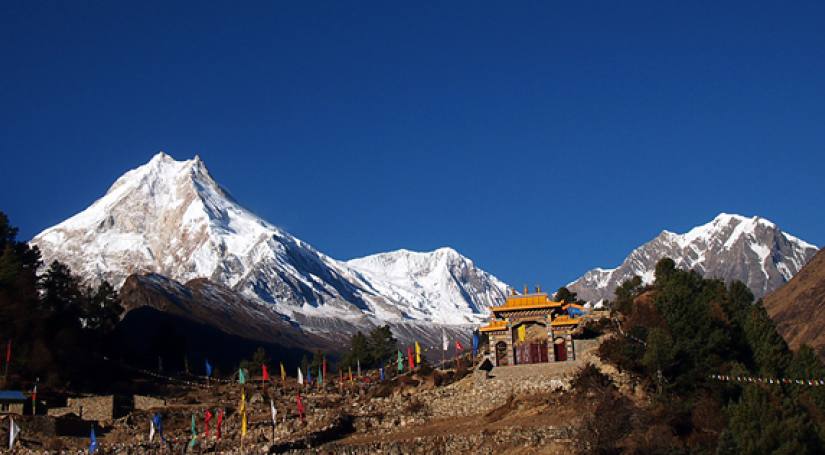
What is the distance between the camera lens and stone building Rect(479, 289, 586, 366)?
70.2 meters

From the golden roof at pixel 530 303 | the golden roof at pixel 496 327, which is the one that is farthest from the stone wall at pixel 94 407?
the golden roof at pixel 530 303

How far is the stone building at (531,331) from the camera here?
70250 mm

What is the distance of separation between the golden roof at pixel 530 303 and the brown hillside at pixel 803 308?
7203cm

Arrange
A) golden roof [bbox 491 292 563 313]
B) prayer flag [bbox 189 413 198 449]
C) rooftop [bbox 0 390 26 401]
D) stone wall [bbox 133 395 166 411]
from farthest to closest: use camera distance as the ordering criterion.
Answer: stone wall [bbox 133 395 166 411] < rooftop [bbox 0 390 26 401] < golden roof [bbox 491 292 563 313] < prayer flag [bbox 189 413 198 449]

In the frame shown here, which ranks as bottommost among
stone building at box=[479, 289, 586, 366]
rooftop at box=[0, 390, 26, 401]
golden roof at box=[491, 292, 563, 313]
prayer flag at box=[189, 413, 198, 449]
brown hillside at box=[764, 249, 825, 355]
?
prayer flag at box=[189, 413, 198, 449]

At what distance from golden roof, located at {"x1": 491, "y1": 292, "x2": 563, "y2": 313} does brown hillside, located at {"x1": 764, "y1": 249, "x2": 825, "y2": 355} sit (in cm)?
7203

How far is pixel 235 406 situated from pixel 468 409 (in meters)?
22.5

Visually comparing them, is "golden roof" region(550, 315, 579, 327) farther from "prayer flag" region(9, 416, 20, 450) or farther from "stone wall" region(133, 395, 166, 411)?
"prayer flag" region(9, 416, 20, 450)

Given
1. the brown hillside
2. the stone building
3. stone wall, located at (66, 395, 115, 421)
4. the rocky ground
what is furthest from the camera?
the brown hillside

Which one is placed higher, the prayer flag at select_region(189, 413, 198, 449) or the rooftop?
the rooftop

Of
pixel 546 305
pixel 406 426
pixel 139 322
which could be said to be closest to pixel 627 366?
pixel 546 305

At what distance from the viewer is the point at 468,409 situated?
66500 mm

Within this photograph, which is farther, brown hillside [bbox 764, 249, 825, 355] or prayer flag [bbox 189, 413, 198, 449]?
brown hillside [bbox 764, 249, 825, 355]

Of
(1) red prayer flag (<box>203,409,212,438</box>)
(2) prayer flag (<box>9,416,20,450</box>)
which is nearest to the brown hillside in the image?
(1) red prayer flag (<box>203,409,212,438</box>)
